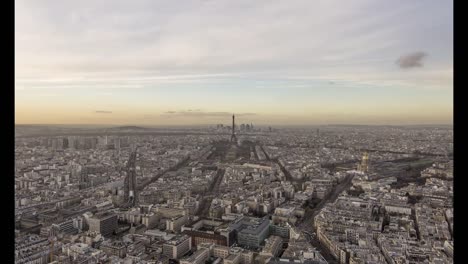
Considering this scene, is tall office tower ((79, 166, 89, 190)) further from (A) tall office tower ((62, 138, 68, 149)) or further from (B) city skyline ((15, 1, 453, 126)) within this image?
(B) city skyline ((15, 1, 453, 126))

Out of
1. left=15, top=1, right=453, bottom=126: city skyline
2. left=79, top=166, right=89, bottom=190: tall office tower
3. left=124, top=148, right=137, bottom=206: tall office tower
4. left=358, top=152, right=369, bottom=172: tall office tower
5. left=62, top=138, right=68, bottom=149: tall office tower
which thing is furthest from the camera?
left=358, top=152, right=369, bottom=172: tall office tower

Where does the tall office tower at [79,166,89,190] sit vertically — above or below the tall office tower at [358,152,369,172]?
below

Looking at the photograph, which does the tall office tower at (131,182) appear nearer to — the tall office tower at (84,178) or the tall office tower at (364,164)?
the tall office tower at (84,178)

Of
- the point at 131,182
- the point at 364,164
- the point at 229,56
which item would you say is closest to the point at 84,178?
the point at 131,182

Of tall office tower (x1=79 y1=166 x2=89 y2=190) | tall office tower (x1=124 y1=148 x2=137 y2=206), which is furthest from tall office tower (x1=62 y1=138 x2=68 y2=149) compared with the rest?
tall office tower (x1=124 y1=148 x2=137 y2=206)

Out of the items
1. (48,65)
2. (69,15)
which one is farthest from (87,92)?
(69,15)

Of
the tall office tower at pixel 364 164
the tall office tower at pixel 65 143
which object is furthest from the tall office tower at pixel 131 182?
the tall office tower at pixel 364 164

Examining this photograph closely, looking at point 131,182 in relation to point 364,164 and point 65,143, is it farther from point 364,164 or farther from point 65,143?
point 364,164
